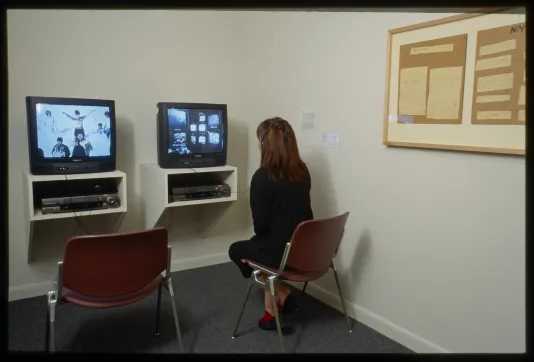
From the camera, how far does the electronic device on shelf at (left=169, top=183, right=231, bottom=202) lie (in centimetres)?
276

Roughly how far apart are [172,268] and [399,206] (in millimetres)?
1921

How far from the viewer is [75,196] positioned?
245 centimetres

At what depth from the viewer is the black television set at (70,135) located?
231cm

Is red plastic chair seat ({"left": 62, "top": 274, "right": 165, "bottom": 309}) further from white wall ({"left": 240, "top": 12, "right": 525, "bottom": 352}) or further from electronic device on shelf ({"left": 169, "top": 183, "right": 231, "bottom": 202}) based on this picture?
white wall ({"left": 240, "top": 12, "right": 525, "bottom": 352})

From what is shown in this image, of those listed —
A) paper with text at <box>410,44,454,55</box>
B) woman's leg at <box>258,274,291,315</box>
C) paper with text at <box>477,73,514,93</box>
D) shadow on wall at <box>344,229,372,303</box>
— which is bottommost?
woman's leg at <box>258,274,291,315</box>

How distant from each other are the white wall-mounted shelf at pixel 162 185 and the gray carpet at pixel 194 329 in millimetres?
591

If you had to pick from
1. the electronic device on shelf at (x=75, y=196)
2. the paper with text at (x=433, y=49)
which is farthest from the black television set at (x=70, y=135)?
the paper with text at (x=433, y=49)

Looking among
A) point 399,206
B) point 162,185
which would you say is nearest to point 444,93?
point 399,206

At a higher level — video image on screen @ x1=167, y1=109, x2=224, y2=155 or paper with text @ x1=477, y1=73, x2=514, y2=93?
paper with text @ x1=477, y1=73, x2=514, y2=93

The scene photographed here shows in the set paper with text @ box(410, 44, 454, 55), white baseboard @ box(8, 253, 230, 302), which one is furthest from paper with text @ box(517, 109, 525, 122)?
white baseboard @ box(8, 253, 230, 302)

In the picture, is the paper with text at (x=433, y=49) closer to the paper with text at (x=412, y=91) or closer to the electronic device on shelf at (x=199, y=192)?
the paper with text at (x=412, y=91)

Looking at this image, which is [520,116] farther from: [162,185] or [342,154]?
[162,185]

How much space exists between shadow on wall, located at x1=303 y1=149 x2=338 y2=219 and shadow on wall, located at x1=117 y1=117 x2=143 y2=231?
1292mm

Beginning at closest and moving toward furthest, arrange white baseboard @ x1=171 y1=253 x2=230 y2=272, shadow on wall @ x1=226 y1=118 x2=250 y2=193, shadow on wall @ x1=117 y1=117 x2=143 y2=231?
shadow on wall @ x1=117 y1=117 x2=143 y2=231 → white baseboard @ x1=171 y1=253 x2=230 y2=272 → shadow on wall @ x1=226 y1=118 x2=250 y2=193
